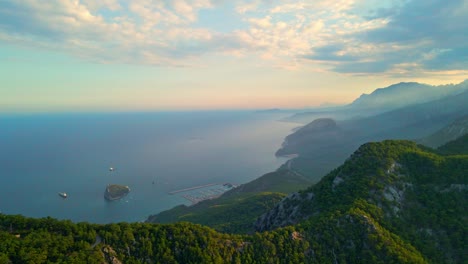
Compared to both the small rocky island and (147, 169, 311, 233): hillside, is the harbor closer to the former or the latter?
(147, 169, 311, 233): hillside

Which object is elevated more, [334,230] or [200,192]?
[334,230]

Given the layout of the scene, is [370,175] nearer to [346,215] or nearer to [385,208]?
[385,208]

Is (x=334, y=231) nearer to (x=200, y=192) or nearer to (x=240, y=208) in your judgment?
(x=240, y=208)

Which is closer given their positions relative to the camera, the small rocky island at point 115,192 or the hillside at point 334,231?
the hillside at point 334,231

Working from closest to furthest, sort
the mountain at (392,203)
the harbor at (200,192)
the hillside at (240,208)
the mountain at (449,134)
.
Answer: the mountain at (392,203), the hillside at (240,208), the mountain at (449,134), the harbor at (200,192)

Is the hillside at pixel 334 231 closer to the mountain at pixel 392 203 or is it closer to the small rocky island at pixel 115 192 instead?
the mountain at pixel 392 203

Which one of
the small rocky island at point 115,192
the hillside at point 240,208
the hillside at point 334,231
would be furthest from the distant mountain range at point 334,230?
the small rocky island at point 115,192

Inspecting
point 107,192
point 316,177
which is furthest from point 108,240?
point 316,177

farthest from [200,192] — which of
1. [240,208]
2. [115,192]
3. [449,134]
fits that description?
[449,134]

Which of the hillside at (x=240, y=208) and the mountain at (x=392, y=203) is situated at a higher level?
the mountain at (x=392, y=203)
